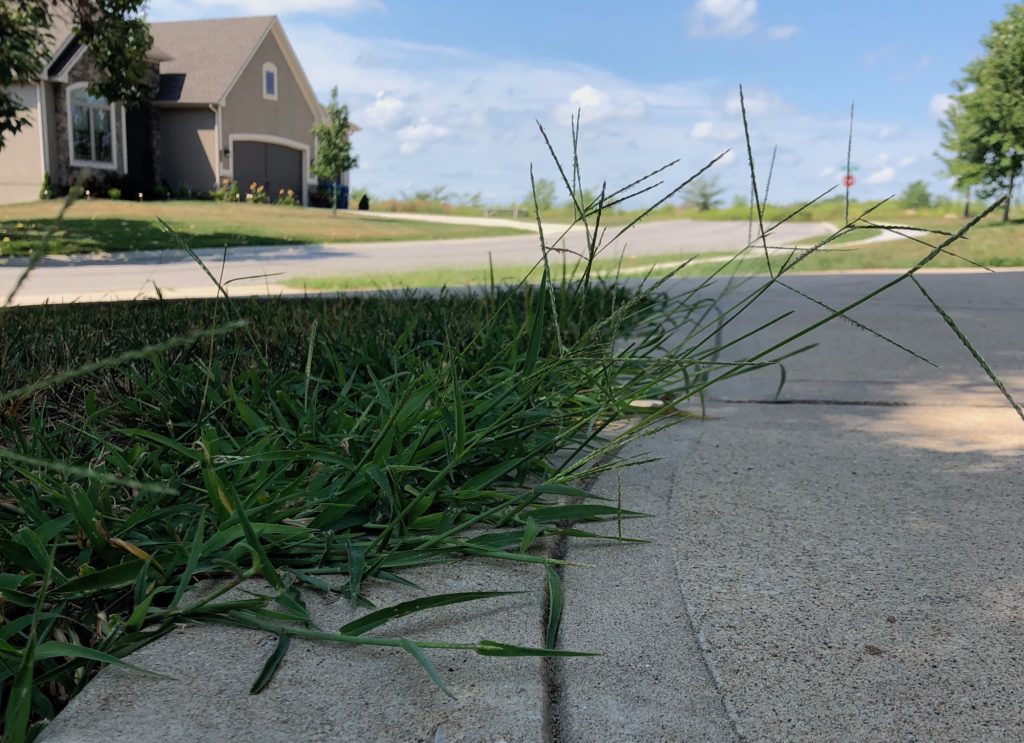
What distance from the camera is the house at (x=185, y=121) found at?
22.1 m

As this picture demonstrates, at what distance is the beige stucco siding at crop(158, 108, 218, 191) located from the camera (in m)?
26.6

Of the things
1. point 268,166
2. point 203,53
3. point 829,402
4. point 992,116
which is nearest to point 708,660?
point 829,402

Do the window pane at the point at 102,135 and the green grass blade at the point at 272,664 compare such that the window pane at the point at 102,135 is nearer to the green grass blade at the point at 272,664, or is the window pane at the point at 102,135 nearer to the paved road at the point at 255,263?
the paved road at the point at 255,263

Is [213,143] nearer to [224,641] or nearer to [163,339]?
[163,339]

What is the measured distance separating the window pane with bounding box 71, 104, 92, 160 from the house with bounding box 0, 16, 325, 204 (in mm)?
28

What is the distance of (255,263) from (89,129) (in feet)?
48.3

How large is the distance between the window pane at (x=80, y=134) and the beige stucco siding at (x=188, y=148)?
3.24 m

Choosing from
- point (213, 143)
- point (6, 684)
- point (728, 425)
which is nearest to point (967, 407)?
point (728, 425)

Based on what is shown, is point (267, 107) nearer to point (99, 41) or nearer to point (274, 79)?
point (274, 79)

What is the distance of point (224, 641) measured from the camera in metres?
1.46

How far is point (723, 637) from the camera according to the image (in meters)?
1.55

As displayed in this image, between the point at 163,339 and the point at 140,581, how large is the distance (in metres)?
1.80

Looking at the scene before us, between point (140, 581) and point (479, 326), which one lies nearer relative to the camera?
point (140, 581)

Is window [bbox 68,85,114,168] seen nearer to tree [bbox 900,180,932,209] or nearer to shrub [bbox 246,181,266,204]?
shrub [bbox 246,181,266,204]
